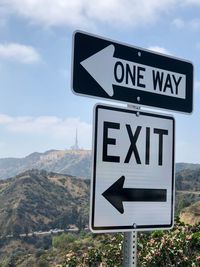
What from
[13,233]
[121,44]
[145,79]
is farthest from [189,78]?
[13,233]

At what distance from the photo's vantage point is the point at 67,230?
13650 cm

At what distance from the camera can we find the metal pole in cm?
263

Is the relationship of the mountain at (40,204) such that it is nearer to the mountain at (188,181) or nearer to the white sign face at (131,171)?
the mountain at (188,181)

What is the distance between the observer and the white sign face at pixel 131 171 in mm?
2521

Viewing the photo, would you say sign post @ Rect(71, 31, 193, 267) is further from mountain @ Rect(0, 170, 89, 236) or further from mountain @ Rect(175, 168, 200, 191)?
mountain @ Rect(175, 168, 200, 191)

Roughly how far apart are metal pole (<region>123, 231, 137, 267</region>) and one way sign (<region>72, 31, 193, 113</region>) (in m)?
0.79

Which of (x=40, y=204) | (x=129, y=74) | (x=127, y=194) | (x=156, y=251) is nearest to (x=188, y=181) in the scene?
(x=40, y=204)

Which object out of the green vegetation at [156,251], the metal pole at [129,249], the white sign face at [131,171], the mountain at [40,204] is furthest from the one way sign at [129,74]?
the mountain at [40,204]

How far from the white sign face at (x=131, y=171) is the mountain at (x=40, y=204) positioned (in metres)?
121

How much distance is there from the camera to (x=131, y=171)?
2646mm

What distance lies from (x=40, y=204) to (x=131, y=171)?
475 feet

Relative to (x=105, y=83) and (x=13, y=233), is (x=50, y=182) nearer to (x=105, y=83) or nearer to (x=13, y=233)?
(x=13, y=233)

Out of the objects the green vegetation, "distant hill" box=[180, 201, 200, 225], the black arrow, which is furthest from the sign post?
"distant hill" box=[180, 201, 200, 225]

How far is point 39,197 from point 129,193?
5800 inches
